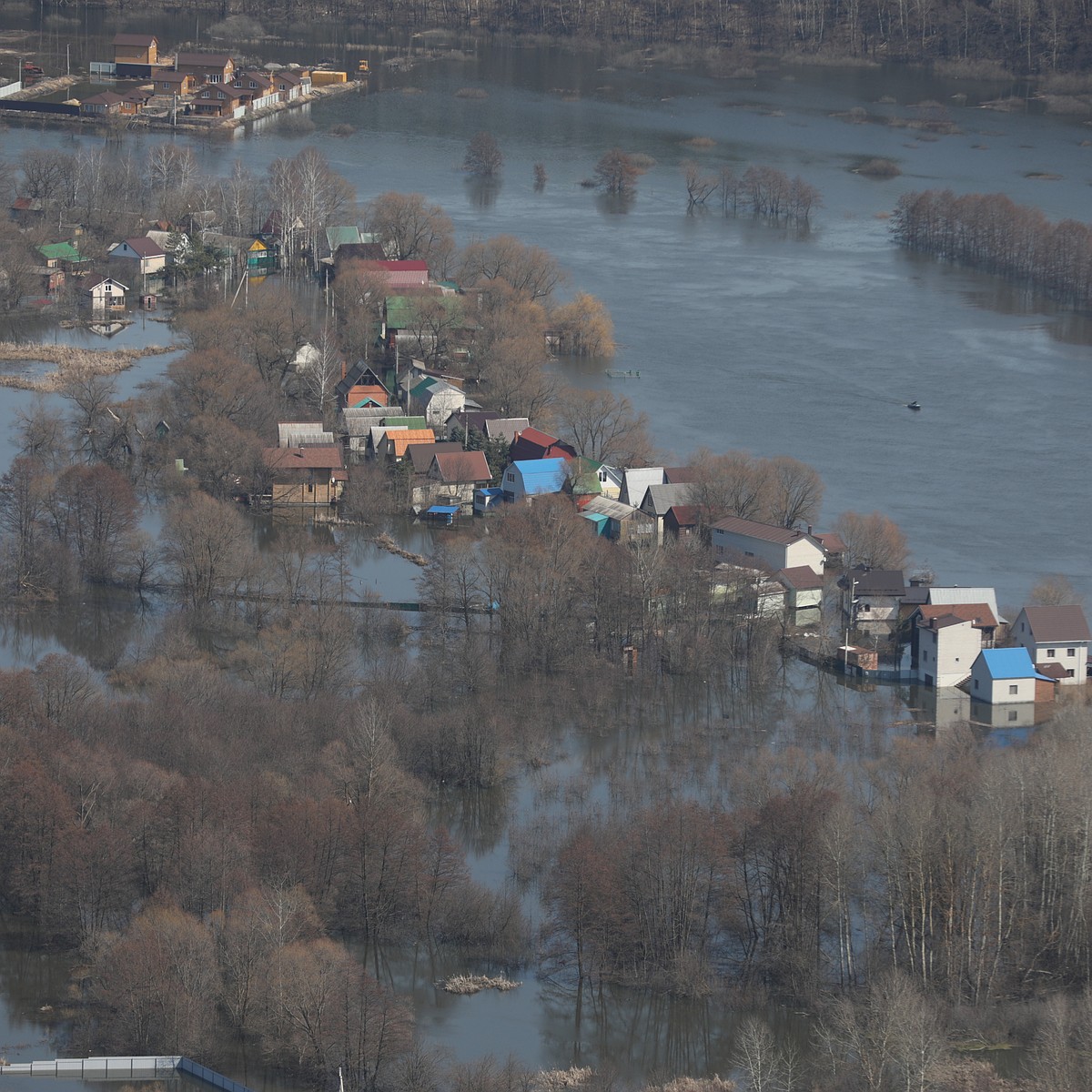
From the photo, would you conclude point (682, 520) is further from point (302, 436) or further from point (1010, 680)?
point (302, 436)

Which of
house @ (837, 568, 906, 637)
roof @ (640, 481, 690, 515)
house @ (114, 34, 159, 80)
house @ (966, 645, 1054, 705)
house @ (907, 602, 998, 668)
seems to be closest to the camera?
house @ (966, 645, 1054, 705)

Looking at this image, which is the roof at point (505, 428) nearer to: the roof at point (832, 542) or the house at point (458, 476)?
the house at point (458, 476)

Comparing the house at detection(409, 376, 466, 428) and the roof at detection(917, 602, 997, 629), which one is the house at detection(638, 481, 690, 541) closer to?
the roof at detection(917, 602, 997, 629)

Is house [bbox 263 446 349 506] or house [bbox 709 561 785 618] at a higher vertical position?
house [bbox 263 446 349 506]

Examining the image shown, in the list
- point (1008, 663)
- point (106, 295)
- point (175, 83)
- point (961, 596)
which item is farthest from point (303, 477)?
point (175, 83)

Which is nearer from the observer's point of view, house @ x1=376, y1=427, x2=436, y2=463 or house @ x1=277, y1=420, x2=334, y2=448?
house @ x1=277, y1=420, x2=334, y2=448

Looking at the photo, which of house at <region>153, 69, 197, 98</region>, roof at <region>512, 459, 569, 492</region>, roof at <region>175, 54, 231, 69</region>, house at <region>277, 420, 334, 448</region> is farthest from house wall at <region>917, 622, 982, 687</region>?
roof at <region>175, 54, 231, 69</region>

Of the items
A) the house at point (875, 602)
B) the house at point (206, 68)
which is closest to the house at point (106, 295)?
the house at point (875, 602)
